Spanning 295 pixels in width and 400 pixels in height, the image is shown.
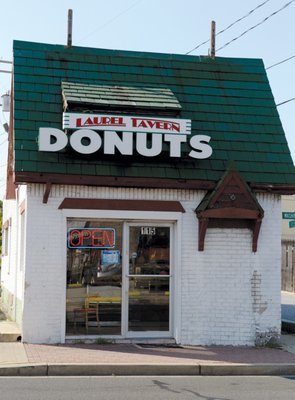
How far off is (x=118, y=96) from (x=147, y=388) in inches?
235

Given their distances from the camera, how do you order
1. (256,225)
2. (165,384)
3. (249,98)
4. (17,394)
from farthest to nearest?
(249,98) < (256,225) < (165,384) < (17,394)

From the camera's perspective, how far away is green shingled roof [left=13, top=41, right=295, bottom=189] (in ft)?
41.0

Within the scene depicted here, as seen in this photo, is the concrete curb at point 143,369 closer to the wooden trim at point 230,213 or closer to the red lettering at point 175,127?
the wooden trim at point 230,213

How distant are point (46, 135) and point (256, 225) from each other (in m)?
4.26

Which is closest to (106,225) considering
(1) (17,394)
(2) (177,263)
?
(2) (177,263)

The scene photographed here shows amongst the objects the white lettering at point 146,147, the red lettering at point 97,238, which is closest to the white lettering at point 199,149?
the white lettering at point 146,147

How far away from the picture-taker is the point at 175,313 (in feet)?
41.9

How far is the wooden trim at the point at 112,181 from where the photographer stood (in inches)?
470

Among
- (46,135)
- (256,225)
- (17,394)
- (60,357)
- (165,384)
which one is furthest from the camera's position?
(256,225)

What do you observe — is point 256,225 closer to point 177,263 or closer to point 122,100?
point 177,263

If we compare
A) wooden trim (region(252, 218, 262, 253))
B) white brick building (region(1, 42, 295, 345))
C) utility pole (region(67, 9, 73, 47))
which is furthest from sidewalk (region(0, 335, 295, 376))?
utility pole (region(67, 9, 73, 47))

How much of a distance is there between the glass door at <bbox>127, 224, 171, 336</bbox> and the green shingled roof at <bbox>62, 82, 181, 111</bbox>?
7.59ft

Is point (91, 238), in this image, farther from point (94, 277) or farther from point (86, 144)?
point (86, 144)

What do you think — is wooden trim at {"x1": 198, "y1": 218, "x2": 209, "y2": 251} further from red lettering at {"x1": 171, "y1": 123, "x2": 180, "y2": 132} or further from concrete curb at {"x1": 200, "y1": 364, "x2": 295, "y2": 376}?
concrete curb at {"x1": 200, "y1": 364, "x2": 295, "y2": 376}
